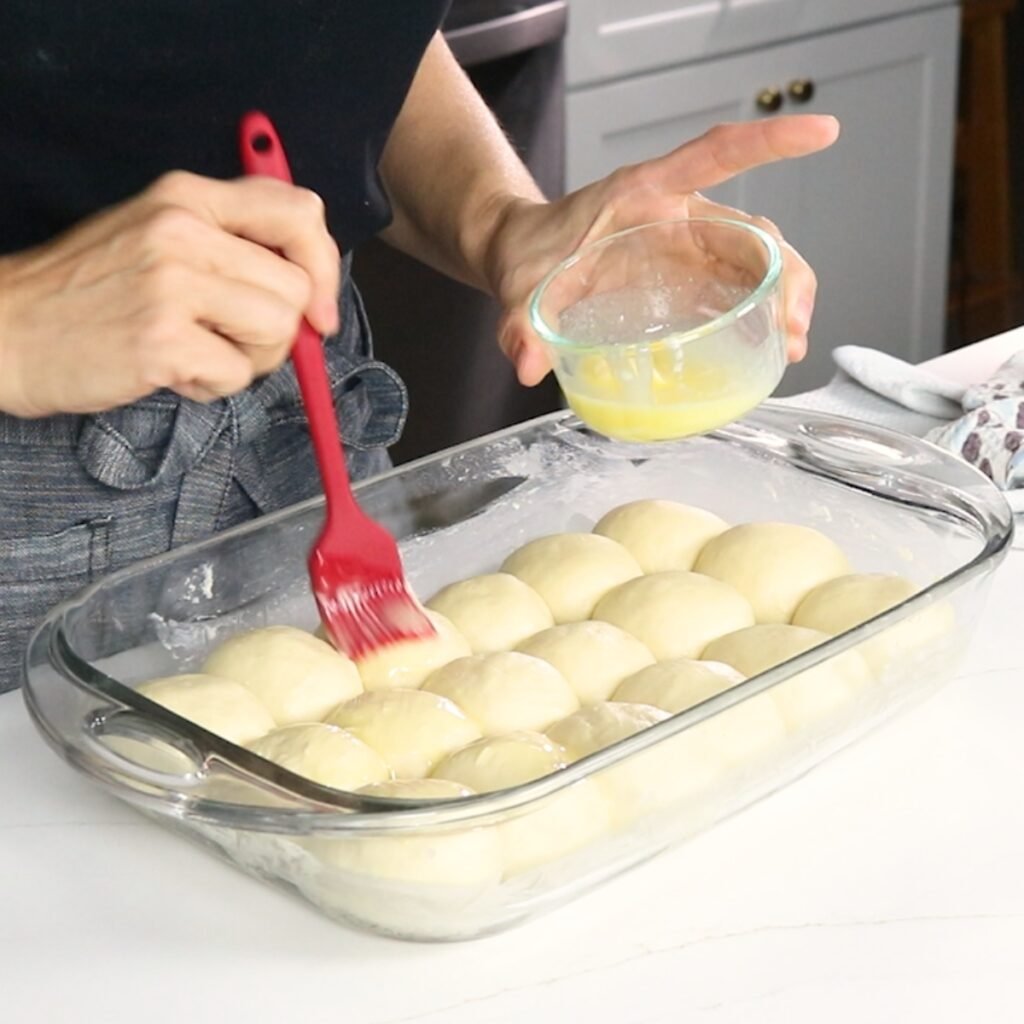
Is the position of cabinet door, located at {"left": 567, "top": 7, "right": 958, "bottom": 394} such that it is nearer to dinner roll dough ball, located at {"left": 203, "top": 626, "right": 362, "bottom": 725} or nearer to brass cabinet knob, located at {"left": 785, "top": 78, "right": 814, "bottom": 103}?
brass cabinet knob, located at {"left": 785, "top": 78, "right": 814, "bottom": 103}

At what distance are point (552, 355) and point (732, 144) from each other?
0.18 metres

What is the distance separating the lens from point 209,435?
1.04 meters

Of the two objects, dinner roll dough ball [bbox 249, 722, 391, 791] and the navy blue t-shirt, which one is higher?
the navy blue t-shirt

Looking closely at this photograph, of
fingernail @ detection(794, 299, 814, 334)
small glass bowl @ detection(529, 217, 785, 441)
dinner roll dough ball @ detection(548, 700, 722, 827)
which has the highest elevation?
small glass bowl @ detection(529, 217, 785, 441)

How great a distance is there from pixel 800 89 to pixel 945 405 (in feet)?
4.71

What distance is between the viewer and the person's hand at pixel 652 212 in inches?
36.4

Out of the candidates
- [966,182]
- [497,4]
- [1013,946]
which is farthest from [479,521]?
[966,182]

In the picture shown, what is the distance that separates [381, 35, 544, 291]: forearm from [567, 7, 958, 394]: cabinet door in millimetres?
1079

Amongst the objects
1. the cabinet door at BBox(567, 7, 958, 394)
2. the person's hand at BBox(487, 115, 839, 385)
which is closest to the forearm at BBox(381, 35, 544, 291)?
the person's hand at BBox(487, 115, 839, 385)

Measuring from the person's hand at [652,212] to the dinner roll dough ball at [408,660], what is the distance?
0.18 metres

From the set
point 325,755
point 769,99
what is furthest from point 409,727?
point 769,99

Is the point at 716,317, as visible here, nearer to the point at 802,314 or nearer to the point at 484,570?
the point at 802,314

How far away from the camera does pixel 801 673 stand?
29.4 inches

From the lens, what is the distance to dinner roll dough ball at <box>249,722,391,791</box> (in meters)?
0.74
